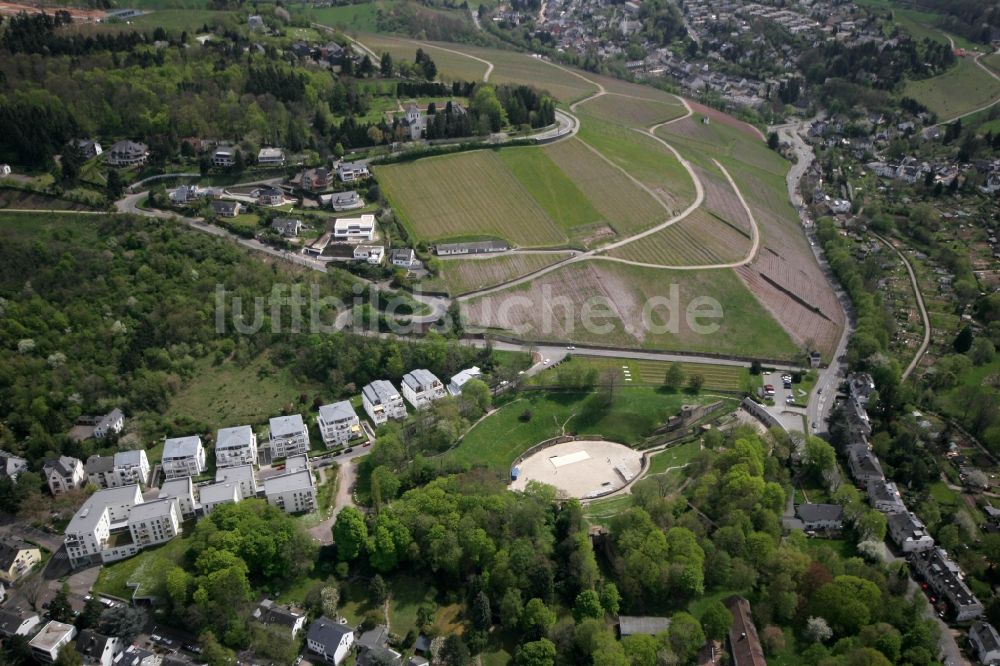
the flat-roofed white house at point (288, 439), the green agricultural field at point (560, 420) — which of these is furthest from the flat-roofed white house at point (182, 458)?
the green agricultural field at point (560, 420)

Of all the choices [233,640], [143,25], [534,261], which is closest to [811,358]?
[534,261]

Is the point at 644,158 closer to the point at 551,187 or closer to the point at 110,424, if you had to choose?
the point at 551,187

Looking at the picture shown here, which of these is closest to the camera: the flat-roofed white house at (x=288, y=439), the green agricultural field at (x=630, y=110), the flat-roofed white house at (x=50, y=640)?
the flat-roofed white house at (x=50, y=640)

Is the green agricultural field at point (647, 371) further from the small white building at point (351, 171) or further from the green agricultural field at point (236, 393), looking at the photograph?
the small white building at point (351, 171)

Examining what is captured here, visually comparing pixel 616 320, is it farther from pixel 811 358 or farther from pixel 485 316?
pixel 811 358

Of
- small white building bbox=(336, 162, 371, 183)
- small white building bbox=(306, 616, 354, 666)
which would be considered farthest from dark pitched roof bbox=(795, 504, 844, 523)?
small white building bbox=(336, 162, 371, 183)

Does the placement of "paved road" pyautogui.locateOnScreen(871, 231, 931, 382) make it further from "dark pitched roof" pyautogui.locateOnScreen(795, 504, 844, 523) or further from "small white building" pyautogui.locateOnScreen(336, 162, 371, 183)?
"small white building" pyautogui.locateOnScreen(336, 162, 371, 183)
